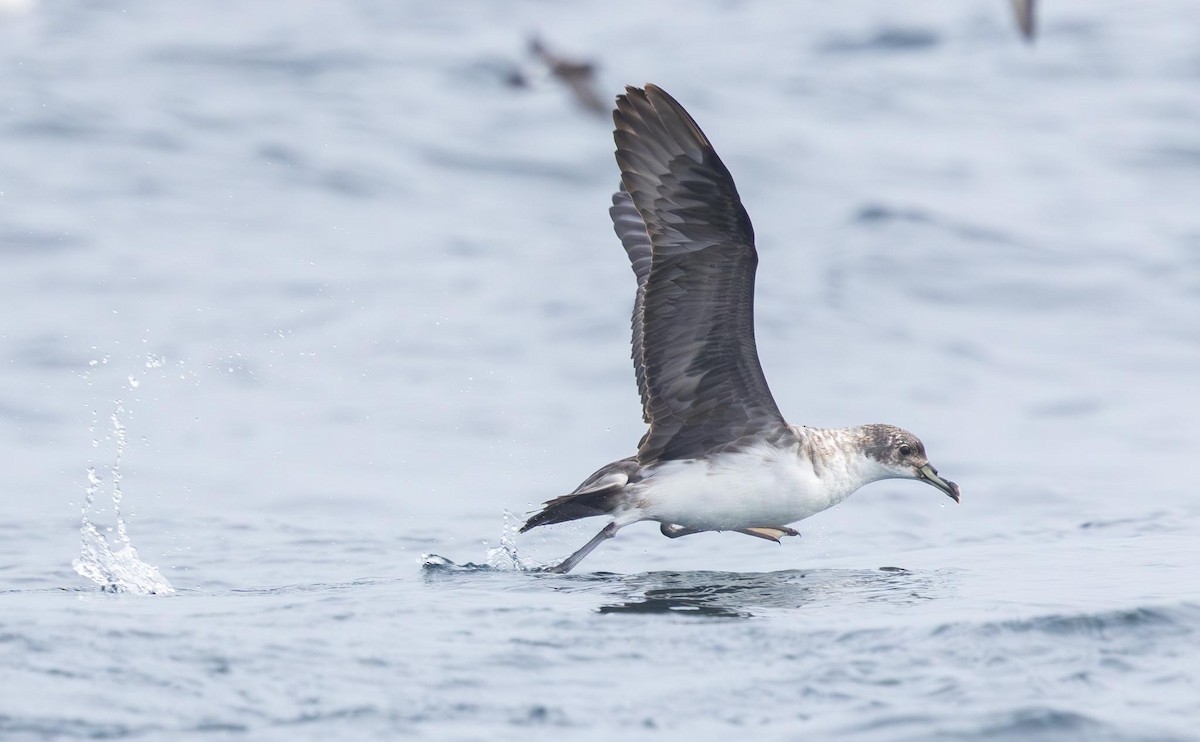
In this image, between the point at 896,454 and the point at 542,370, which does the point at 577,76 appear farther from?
the point at 896,454

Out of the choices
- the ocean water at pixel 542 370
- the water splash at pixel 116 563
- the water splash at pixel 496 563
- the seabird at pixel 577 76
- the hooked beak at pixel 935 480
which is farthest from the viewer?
the seabird at pixel 577 76

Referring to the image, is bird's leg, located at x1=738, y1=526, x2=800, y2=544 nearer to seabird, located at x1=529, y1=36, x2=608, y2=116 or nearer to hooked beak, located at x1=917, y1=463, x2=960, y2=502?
hooked beak, located at x1=917, y1=463, x2=960, y2=502

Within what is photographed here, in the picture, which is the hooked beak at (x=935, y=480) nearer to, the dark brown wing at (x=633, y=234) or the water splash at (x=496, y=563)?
the dark brown wing at (x=633, y=234)

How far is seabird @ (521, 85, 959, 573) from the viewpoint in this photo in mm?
7305

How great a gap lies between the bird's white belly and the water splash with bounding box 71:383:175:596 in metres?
2.34

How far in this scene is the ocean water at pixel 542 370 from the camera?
612cm

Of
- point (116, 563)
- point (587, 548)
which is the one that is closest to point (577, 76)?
point (587, 548)

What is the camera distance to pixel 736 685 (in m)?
6.04

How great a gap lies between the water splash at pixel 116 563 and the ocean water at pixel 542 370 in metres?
0.04

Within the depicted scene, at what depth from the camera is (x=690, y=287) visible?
753cm

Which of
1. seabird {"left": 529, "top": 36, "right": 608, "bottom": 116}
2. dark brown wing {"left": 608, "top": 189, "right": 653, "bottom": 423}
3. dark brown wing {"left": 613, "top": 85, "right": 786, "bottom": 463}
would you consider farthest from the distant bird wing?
seabird {"left": 529, "top": 36, "right": 608, "bottom": 116}

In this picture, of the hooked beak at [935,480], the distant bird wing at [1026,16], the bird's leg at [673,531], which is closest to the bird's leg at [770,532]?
the bird's leg at [673,531]

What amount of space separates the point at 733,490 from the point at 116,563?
3028mm

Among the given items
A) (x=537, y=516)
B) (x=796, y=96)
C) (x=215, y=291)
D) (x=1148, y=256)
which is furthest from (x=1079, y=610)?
(x=796, y=96)
